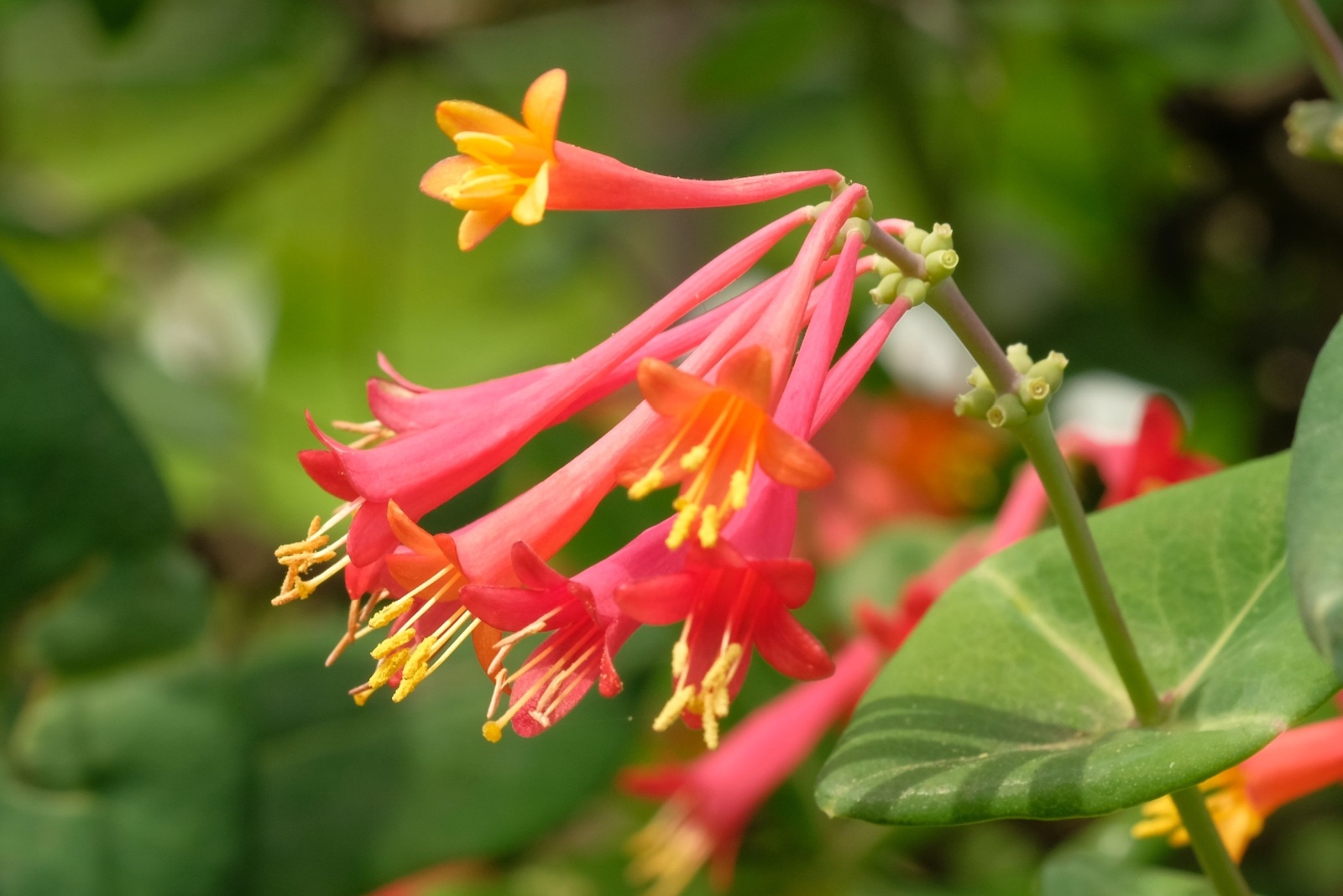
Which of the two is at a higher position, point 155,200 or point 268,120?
point 268,120

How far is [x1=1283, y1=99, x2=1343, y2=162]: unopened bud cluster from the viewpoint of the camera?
2.35 ft

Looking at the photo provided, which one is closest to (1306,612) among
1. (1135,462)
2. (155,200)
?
(1135,462)

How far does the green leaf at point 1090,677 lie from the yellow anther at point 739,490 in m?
0.14

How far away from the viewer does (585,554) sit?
134cm

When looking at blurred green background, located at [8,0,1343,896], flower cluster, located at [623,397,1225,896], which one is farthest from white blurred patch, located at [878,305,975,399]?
flower cluster, located at [623,397,1225,896]

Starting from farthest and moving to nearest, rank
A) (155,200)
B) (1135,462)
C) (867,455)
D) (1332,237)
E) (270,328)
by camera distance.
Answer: (270,328)
(155,200)
(867,455)
(1332,237)
(1135,462)

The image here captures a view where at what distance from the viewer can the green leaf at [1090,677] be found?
1.89ft

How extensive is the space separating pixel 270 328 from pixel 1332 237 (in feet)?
5.69

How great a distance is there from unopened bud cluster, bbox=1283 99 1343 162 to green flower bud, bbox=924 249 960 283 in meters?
0.26

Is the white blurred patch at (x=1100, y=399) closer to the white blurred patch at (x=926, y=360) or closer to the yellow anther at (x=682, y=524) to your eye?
the white blurred patch at (x=926, y=360)

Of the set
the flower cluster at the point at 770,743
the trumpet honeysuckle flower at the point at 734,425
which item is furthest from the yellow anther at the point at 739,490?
the flower cluster at the point at 770,743

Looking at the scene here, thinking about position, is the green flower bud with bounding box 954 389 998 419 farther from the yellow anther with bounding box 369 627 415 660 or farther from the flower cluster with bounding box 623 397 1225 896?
the flower cluster with bounding box 623 397 1225 896

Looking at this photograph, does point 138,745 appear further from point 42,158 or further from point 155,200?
point 42,158

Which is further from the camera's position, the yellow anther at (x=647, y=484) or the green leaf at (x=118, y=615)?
the green leaf at (x=118, y=615)
